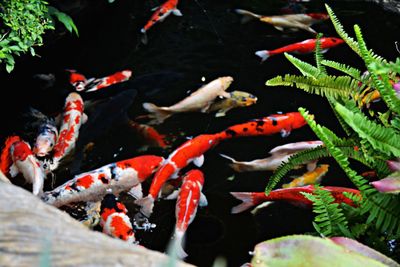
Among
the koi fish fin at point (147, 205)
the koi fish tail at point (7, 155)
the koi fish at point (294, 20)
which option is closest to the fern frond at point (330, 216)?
the koi fish fin at point (147, 205)

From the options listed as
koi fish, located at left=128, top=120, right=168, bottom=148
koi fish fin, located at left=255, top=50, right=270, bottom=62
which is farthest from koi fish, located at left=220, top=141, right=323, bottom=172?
koi fish fin, located at left=255, top=50, right=270, bottom=62

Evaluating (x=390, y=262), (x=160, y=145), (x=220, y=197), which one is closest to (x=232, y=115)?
(x=160, y=145)

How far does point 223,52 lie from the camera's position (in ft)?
21.3

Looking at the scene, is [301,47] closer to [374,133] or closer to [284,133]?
[284,133]

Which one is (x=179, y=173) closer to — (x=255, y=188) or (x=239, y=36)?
(x=255, y=188)

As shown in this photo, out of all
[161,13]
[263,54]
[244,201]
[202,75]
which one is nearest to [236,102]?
[202,75]

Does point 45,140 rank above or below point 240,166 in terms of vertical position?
below

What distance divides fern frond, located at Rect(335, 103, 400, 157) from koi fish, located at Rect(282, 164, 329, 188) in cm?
204

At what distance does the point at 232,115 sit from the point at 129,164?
1.44m

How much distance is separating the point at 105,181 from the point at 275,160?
1501mm

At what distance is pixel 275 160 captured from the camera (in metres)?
4.66

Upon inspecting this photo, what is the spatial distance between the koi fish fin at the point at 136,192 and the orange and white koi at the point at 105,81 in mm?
1681

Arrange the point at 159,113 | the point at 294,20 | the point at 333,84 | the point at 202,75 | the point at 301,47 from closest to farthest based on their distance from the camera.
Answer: the point at 333,84 → the point at 159,113 → the point at 202,75 → the point at 301,47 → the point at 294,20

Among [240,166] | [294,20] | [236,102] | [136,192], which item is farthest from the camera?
[294,20]
